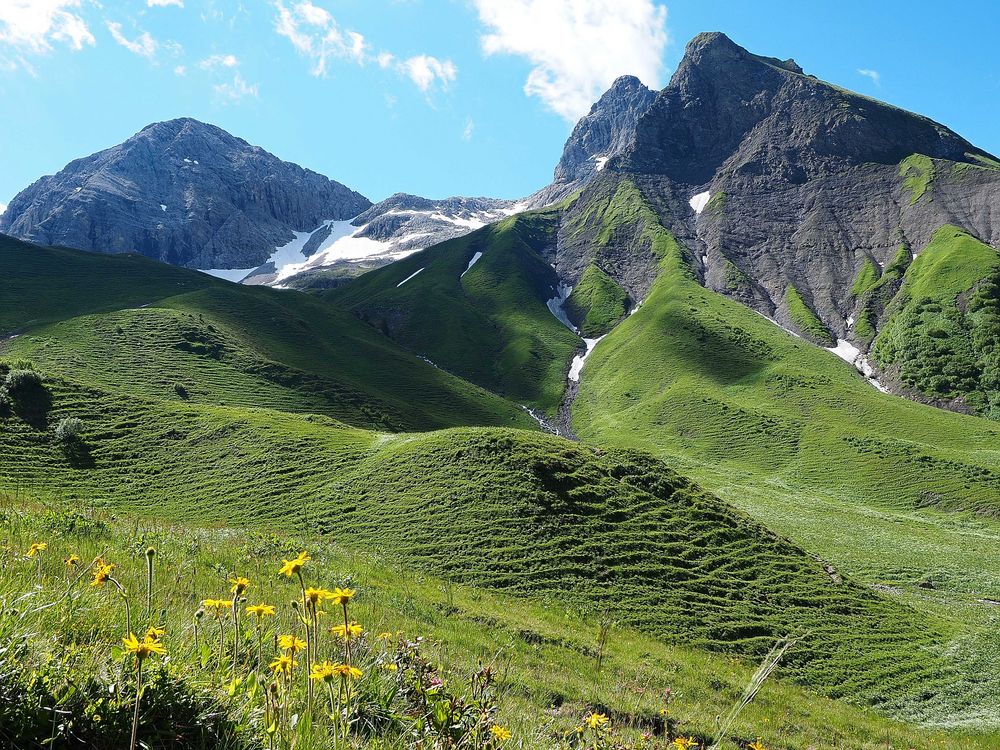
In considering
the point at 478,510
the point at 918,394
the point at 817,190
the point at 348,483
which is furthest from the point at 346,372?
the point at 817,190

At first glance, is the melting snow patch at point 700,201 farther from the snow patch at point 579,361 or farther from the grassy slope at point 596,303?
the snow patch at point 579,361

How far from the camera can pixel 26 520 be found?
10.6 m

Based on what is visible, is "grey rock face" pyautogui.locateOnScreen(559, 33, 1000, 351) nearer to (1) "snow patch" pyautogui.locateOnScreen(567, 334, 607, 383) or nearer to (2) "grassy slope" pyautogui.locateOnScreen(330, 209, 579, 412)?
(2) "grassy slope" pyautogui.locateOnScreen(330, 209, 579, 412)

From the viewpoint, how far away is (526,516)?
82.1ft

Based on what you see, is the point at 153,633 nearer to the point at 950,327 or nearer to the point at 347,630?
the point at 347,630

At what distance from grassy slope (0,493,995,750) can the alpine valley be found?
15 cm

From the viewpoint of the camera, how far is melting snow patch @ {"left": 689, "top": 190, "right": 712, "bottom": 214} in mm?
192038

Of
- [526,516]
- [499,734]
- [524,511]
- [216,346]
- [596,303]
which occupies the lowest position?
[526,516]

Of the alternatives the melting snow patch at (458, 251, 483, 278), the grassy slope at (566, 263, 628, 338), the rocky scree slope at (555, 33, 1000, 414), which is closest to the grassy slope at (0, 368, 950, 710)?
the rocky scree slope at (555, 33, 1000, 414)

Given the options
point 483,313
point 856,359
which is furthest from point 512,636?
point 483,313

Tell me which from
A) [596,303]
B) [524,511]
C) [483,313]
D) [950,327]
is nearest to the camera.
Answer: [524,511]

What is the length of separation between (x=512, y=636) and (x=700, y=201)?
204480 millimetres

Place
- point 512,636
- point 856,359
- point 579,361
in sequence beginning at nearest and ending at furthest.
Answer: point 512,636 → point 856,359 → point 579,361

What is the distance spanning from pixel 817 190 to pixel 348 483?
18723 cm
